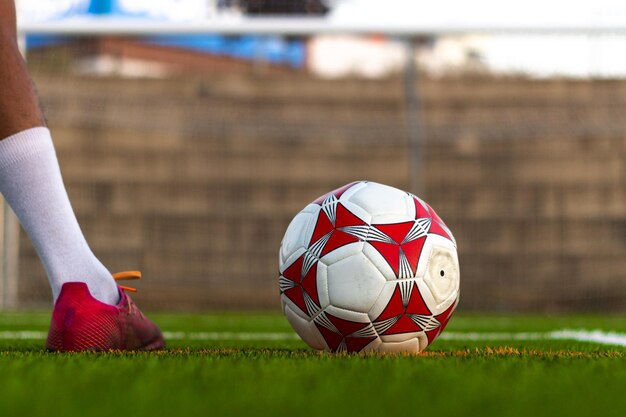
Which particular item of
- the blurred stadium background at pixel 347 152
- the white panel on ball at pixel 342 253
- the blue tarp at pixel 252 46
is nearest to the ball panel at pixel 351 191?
the white panel on ball at pixel 342 253

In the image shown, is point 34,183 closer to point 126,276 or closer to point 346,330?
point 126,276

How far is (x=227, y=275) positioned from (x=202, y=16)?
8.11ft

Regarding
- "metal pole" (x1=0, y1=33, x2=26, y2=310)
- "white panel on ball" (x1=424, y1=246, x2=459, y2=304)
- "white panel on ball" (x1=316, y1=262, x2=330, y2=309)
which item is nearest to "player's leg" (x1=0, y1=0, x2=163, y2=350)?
"white panel on ball" (x1=316, y1=262, x2=330, y2=309)

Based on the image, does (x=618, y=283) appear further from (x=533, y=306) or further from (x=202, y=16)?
(x=202, y=16)

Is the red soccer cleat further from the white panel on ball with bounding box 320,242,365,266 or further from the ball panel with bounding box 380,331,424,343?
the ball panel with bounding box 380,331,424,343

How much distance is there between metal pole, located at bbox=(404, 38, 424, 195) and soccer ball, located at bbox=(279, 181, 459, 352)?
230 inches

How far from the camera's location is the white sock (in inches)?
99.0

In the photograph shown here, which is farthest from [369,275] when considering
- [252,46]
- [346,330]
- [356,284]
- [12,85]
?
[252,46]

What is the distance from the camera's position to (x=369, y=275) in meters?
2.36

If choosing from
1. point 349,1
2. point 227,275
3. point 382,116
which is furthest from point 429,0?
point 227,275

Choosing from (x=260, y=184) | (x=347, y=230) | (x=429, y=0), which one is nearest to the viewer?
(x=347, y=230)

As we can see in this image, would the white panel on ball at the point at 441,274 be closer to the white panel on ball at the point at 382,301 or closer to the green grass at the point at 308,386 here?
the white panel on ball at the point at 382,301

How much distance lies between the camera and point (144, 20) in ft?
26.5

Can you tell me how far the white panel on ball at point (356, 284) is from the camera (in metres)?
2.35
